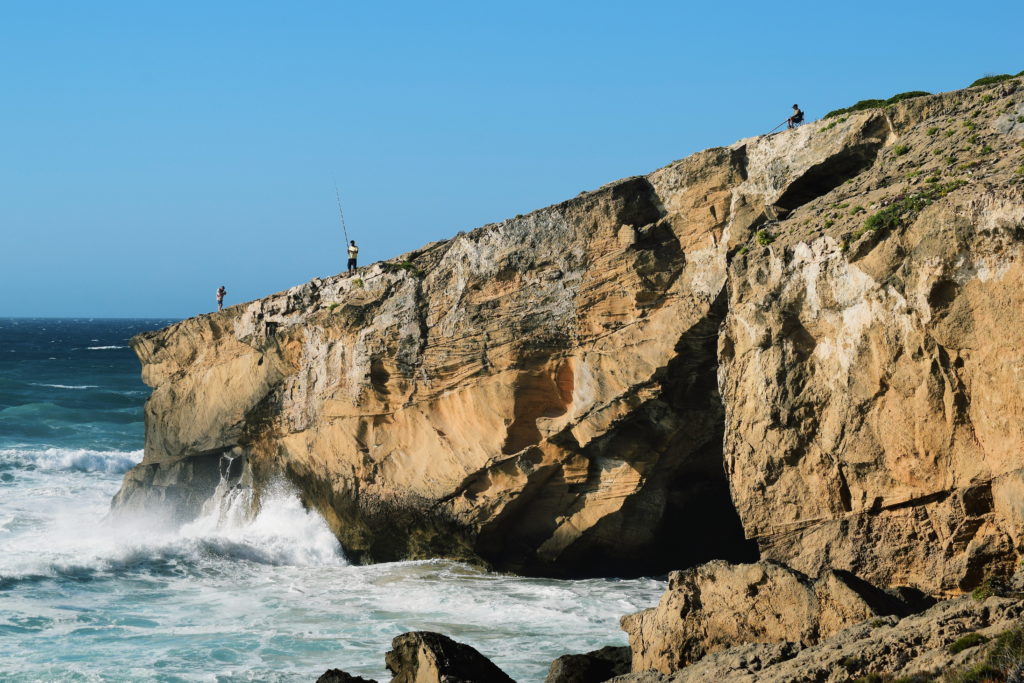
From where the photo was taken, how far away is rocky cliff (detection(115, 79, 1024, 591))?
17.7 m

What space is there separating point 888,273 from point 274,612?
1234 cm

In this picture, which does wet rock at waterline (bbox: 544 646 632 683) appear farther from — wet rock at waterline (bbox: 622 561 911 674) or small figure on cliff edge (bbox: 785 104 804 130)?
small figure on cliff edge (bbox: 785 104 804 130)

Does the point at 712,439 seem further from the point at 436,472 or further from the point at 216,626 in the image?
the point at 216,626

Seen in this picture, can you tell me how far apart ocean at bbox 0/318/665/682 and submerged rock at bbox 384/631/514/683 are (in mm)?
1924

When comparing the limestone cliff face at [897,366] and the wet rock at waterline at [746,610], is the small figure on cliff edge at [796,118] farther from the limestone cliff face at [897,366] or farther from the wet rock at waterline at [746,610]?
the wet rock at waterline at [746,610]

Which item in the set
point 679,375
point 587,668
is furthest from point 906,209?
point 587,668

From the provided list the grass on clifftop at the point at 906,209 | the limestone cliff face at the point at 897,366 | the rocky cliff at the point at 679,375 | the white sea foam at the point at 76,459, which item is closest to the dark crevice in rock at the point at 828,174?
the rocky cliff at the point at 679,375

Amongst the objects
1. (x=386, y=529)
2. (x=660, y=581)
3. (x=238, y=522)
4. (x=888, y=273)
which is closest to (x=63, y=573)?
(x=238, y=522)

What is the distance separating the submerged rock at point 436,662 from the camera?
14.9 m

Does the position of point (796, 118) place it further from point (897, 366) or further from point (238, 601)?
point (238, 601)

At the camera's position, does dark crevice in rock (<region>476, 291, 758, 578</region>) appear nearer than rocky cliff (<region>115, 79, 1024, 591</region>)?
No

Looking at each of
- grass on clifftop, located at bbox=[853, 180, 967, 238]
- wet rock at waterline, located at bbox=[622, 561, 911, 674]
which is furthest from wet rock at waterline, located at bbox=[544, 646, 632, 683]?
grass on clifftop, located at bbox=[853, 180, 967, 238]

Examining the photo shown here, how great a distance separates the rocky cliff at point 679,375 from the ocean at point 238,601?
1.00 metres

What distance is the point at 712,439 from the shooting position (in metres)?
23.1
